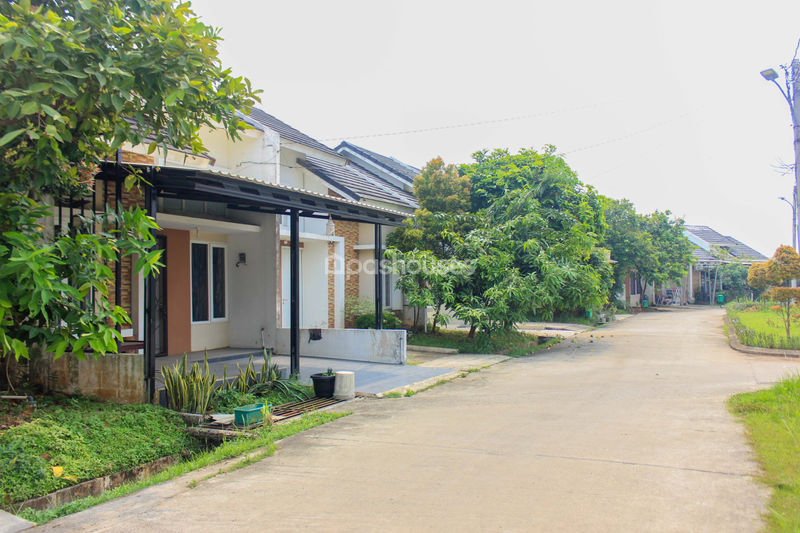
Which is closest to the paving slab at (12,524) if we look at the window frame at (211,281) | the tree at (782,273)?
the window frame at (211,281)

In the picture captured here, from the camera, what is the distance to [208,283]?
41.3ft

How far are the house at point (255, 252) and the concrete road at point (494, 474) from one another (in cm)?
277

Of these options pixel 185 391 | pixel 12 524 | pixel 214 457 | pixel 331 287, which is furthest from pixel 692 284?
pixel 12 524

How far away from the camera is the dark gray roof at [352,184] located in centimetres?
1579

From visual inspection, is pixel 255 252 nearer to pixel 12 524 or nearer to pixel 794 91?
pixel 12 524

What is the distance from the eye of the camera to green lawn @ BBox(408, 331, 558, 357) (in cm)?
1524

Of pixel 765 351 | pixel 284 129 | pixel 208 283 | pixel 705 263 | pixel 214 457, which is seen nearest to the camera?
pixel 214 457

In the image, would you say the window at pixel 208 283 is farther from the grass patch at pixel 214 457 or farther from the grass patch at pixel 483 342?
the grass patch at pixel 483 342

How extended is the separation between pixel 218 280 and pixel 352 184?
5307 millimetres

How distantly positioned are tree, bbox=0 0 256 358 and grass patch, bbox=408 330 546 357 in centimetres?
1053

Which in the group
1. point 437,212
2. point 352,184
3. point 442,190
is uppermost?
point 352,184

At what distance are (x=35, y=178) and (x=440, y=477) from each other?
497 centimetres

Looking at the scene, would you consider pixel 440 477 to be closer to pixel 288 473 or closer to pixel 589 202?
pixel 288 473

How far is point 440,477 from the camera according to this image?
17.6 feet
